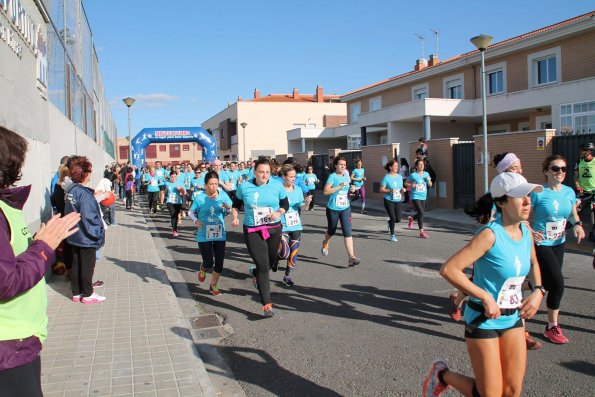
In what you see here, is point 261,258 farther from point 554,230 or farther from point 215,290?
point 554,230

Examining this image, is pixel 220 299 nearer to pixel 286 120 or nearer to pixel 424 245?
pixel 424 245

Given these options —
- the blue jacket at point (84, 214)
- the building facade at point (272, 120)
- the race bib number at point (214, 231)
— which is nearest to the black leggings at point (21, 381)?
the blue jacket at point (84, 214)

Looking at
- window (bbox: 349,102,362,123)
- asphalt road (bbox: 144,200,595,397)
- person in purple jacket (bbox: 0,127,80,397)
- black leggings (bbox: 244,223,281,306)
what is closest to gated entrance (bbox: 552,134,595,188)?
asphalt road (bbox: 144,200,595,397)

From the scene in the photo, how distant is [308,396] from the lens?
4.00m

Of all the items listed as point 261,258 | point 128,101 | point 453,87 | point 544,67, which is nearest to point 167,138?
point 128,101

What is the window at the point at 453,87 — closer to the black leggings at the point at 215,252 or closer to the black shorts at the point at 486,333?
the black leggings at the point at 215,252

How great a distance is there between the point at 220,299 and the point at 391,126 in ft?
77.4

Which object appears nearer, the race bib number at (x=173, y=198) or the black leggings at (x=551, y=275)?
the black leggings at (x=551, y=275)

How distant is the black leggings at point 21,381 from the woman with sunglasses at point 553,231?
4320 millimetres

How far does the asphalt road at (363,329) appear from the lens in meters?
4.24

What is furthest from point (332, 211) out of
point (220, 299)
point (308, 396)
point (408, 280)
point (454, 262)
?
point (454, 262)

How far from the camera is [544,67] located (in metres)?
23.8

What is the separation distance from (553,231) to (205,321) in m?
3.96

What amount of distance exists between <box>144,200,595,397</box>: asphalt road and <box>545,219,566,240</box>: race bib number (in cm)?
100
